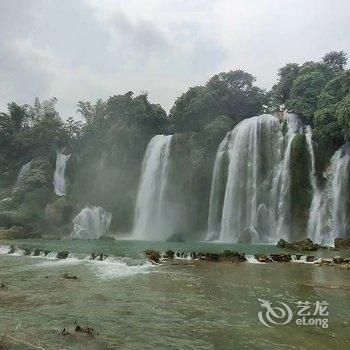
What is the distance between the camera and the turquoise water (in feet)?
26.0

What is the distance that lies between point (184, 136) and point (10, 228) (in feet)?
61.4

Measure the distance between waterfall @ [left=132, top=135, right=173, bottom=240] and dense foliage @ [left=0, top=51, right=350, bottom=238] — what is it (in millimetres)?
1194

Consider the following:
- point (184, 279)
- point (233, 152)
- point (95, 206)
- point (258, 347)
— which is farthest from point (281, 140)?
point (258, 347)

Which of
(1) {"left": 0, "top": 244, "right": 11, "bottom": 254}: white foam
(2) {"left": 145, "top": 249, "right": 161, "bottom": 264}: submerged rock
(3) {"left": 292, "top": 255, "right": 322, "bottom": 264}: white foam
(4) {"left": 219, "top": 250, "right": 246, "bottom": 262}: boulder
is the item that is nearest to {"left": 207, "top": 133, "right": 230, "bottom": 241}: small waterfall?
(3) {"left": 292, "top": 255, "right": 322, "bottom": 264}: white foam

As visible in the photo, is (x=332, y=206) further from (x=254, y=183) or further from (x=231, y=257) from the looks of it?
(x=231, y=257)

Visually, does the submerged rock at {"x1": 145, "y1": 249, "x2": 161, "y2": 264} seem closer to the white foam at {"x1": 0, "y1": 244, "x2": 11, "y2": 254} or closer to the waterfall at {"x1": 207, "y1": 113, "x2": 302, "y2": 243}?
the white foam at {"x1": 0, "y1": 244, "x2": 11, "y2": 254}

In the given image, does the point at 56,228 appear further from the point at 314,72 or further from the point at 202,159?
the point at 314,72

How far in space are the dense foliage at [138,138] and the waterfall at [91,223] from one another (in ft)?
3.24

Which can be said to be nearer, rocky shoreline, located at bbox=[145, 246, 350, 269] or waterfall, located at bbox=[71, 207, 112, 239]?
rocky shoreline, located at bbox=[145, 246, 350, 269]

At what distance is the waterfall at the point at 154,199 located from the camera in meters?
40.2

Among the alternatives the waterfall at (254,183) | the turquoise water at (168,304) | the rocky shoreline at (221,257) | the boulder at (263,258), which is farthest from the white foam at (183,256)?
the waterfall at (254,183)

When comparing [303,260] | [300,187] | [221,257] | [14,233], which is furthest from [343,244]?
[14,233]

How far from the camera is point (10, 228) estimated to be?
35219mm

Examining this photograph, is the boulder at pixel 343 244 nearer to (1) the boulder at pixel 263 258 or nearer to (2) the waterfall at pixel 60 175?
(1) the boulder at pixel 263 258
